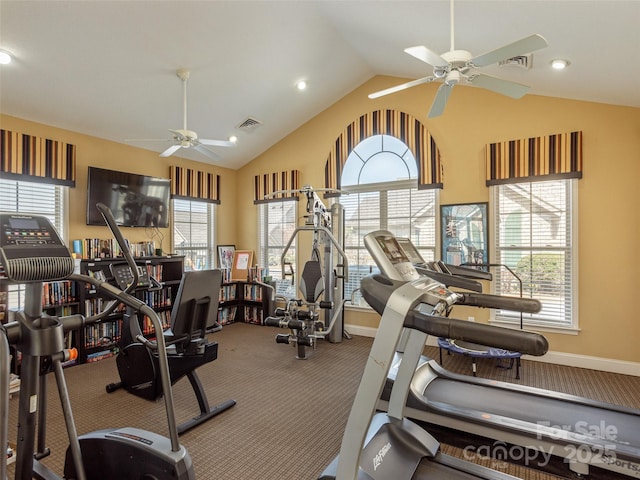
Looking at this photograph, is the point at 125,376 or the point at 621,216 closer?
the point at 125,376

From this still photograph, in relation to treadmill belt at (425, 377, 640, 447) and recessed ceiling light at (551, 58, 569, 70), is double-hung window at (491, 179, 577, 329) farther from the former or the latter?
treadmill belt at (425, 377, 640, 447)

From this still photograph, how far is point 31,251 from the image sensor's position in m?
1.39

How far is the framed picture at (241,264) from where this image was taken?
6.41m

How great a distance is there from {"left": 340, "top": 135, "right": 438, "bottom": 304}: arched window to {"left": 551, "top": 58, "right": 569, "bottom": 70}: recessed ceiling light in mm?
1966

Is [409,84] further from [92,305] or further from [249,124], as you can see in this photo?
[92,305]

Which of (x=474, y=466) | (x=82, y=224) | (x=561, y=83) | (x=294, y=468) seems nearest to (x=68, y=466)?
(x=294, y=468)

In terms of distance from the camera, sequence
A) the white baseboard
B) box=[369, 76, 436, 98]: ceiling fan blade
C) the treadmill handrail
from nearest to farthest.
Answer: the treadmill handrail, box=[369, 76, 436, 98]: ceiling fan blade, the white baseboard

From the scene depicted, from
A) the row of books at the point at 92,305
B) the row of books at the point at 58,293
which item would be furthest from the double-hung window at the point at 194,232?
the row of books at the point at 58,293

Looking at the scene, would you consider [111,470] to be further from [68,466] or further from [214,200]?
[214,200]

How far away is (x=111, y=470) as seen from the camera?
1872 millimetres

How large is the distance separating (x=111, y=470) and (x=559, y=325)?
4.57 metres

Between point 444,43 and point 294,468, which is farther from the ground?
point 444,43

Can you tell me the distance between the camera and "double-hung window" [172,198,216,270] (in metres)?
5.79

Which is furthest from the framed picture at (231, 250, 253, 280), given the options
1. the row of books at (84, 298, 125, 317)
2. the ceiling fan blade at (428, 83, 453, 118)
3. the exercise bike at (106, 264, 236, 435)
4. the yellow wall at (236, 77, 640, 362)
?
the ceiling fan blade at (428, 83, 453, 118)
